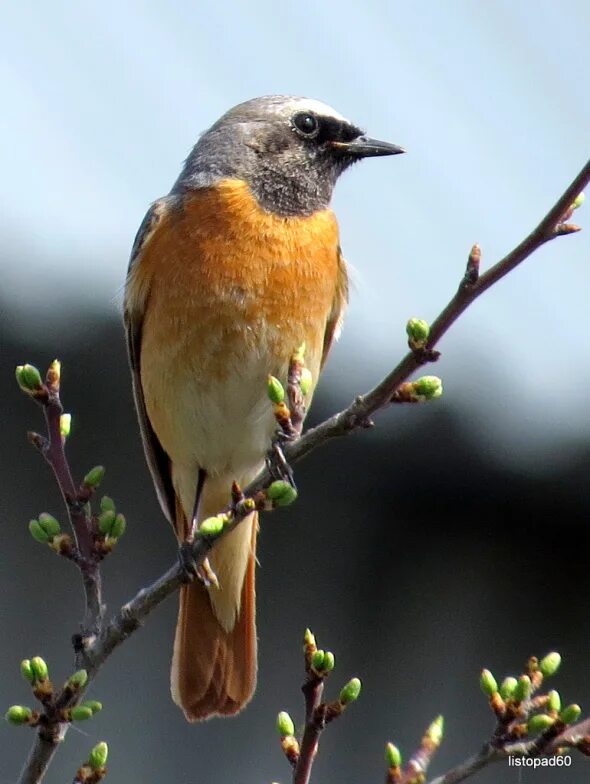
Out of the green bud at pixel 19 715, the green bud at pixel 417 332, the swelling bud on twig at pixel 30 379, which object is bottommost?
the green bud at pixel 19 715

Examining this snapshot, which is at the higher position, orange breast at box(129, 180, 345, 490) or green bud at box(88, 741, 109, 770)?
orange breast at box(129, 180, 345, 490)

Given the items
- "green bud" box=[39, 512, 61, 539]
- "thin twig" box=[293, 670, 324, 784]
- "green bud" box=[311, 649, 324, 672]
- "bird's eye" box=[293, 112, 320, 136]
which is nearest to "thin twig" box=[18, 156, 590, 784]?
"green bud" box=[39, 512, 61, 539]

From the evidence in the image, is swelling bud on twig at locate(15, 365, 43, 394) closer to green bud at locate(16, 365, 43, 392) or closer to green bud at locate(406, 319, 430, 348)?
green bud at locate(16, 365, 43, 392)

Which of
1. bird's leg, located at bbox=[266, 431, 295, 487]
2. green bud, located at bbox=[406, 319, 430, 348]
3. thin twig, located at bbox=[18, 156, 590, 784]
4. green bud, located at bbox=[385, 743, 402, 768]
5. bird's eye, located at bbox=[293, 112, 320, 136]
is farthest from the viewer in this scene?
bird's eye, located at bbox=[293, 112, 320, 136]

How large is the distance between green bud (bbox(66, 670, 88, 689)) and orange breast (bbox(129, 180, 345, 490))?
1.77m


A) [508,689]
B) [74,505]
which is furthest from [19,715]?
[508,689]

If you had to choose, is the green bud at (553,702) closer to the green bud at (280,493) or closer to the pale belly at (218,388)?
the green bud at (280,493)

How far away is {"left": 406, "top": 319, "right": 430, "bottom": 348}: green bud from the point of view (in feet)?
7.89

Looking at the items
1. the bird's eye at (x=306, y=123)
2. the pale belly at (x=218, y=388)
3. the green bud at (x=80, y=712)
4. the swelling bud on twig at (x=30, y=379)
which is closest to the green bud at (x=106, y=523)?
the swelling bud on twig at (x=30, y=379)

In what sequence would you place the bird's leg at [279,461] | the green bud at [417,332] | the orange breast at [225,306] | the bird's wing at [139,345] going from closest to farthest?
1. the green bud at [417,332]
2. the bird's leg at [279,461]
3. the orange breast at [225,306]
4. the bird's wing at [139,345]

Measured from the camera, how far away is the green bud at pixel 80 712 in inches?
101

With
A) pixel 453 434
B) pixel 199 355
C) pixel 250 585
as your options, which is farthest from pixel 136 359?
pixel 453 434

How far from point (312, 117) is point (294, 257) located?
0.84 metres

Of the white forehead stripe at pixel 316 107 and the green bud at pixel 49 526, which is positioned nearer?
the green bud at pixel 49 526
